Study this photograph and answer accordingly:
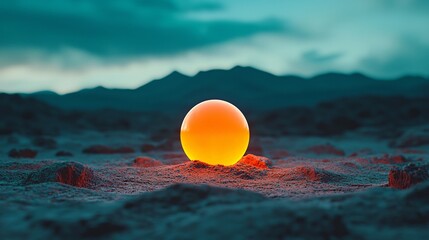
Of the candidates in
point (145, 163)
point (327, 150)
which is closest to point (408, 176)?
point (145, 163)

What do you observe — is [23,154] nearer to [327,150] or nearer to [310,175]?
[310,175]

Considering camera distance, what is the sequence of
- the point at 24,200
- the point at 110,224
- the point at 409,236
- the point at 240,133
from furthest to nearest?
the point at 240,133 < the point at 24,200 < the point at 110,224 < the point at 409,236

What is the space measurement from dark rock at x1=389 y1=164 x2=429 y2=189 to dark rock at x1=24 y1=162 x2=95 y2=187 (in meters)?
3.61

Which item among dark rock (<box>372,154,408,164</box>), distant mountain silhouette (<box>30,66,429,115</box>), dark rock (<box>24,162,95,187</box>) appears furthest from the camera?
distant mountain silhouette (<box>30,66,429,115</box>)

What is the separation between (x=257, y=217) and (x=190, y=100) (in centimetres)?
6657

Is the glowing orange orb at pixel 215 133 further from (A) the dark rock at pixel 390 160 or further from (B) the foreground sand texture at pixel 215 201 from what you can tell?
(A) the dark rock at pixel 390 160

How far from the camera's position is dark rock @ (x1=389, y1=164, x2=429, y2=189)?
4719 mm

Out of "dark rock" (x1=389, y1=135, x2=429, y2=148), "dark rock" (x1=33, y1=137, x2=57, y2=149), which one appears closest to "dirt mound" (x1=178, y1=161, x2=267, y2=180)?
"dark rock" (x1=33, y1=137, x2=57, y2=149)

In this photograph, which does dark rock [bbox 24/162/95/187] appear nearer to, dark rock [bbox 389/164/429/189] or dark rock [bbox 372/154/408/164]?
dark rock [bbox 389/164/429/189]

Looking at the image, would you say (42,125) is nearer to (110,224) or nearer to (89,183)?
(89,183)

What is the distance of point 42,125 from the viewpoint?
24516 millimetres

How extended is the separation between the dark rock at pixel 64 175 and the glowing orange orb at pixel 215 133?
1.70 m

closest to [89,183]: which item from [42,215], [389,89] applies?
[42,215]

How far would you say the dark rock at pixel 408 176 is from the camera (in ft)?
15.5
